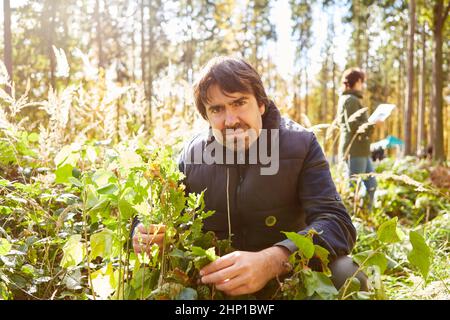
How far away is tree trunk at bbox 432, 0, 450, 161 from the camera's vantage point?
399 inches

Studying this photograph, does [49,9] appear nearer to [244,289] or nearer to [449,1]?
[449,1]

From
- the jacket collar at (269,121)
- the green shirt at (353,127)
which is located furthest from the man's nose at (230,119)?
the green shirt at (353,127)

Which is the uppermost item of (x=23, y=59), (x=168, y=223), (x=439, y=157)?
(x=23, y=59)

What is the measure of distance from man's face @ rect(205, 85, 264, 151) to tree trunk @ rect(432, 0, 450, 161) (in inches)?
387

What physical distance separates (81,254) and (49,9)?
29.6 ft

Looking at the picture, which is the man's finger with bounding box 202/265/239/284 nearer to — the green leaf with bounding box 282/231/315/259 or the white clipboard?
the green leaf with bounding box 282/231/315/259

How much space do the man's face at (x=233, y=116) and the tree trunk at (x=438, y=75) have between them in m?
9.83

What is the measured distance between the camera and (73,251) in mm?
1088

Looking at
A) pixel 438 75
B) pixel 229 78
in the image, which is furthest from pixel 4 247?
pixel 438 75

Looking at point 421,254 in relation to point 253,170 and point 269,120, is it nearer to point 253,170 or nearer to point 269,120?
point 253,170

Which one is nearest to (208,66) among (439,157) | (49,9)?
(49,9)

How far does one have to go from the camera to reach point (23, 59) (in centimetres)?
945

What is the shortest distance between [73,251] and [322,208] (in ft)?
2.22

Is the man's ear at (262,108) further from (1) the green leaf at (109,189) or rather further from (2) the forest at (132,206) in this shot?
(1) the green leaf at (109,189)
